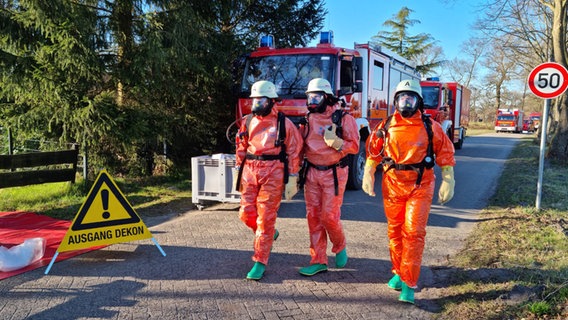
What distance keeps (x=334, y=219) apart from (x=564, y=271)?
239cm

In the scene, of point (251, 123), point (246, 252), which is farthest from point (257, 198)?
point (246, 252)

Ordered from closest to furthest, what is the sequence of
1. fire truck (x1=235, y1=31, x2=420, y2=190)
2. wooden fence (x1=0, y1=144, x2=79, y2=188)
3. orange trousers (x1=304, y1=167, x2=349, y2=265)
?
orange trousers (x1=304, y1=167, x2=349, y2=265) < wooden fence (x1=0, y1=144, x2=79, y2=188) < fire truck (x1=235, y1=31, x2=420, y2=190)

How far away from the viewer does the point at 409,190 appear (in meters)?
3.97

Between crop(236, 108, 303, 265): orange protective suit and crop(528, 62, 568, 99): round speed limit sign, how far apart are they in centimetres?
550

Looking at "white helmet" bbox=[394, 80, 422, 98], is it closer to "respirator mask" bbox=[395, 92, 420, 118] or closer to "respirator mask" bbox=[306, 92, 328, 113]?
"respirator mask" bbox=[395, 92, 420, 118]

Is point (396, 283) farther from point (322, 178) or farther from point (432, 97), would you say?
point (432, 97)

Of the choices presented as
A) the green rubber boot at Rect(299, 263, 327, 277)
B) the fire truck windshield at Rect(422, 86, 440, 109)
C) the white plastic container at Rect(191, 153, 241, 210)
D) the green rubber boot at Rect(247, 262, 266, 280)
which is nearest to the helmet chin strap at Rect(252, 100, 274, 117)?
the green rubber boot at Rect(247, 262, 266, 280)

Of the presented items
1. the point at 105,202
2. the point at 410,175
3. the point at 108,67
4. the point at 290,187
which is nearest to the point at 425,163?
the point at 410,175

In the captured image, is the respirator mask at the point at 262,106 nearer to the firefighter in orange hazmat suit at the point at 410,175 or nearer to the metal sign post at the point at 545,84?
the firefighter in orange hazmat suit at the point at 410,175

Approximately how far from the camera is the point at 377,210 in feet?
25.8

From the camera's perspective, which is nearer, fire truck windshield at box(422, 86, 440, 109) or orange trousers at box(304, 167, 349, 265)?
orange trousers at box(304, 167, 349, 265)

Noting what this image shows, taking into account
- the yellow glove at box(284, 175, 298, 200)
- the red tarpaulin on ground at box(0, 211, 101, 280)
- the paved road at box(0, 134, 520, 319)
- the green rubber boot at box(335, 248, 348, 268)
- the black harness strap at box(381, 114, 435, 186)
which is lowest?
the paved road at box(0, 134, 520, 319)

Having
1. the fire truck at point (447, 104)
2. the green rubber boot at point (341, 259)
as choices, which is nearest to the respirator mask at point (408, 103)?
the green rubber boot at point (341, 259)

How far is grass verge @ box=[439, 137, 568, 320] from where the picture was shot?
3.74 meters
